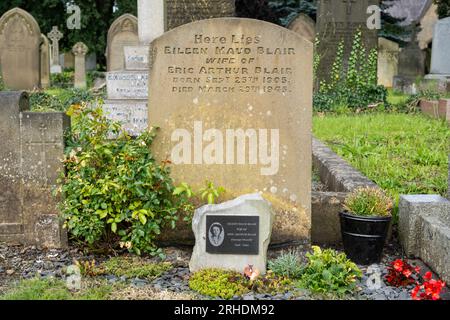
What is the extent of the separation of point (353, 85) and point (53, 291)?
11.2m

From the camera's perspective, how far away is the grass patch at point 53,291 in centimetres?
343

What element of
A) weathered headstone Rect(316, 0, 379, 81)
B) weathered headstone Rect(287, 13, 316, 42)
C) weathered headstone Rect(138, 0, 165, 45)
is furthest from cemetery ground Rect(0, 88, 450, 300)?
weathered headstone Rect(287, 13, 316, 42)

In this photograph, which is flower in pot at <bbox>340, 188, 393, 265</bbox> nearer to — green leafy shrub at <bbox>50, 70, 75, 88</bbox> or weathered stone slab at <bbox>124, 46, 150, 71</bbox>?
weathered stone slab at <bbox>124, 46, 150, 71</bbox>

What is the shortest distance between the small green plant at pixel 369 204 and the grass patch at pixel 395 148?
3.30ft

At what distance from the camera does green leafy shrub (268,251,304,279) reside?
385 centimetres

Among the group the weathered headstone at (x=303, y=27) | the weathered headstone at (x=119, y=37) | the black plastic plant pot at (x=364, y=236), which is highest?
the weathered headstone at (x=303, y=27)

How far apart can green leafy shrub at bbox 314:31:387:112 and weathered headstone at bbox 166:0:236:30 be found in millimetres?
4030

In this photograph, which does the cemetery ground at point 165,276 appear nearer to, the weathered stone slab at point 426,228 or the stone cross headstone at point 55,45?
the weathered stone slab at point 426,228

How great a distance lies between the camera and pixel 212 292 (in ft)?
11.6

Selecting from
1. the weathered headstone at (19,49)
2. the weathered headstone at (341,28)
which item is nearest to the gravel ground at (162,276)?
the weathered headstone at (341,28)

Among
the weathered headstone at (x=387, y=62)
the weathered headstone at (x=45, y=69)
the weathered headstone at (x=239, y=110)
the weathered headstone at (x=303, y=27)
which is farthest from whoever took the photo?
the weathered headstone at (x=387, y=62)

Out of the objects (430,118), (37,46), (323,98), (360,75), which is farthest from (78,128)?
(37,46)

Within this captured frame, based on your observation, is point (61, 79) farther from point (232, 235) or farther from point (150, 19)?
point (232, 235)

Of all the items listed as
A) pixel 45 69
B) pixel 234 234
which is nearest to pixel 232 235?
pixel 234 234
